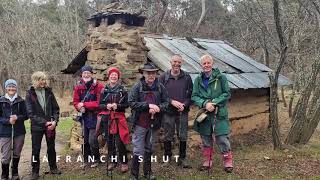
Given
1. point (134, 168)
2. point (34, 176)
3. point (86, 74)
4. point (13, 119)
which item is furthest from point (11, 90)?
point (134, 168)

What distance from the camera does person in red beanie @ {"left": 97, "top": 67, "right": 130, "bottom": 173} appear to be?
253 inches

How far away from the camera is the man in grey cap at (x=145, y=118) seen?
6109mm

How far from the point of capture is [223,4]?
31297 millimetres

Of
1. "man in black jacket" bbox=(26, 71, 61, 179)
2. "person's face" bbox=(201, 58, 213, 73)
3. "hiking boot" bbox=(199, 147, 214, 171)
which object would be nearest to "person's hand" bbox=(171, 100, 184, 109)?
"person's face" bbox=(201, 58, 213, 73)

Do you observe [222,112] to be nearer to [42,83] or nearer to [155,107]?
[155,107]

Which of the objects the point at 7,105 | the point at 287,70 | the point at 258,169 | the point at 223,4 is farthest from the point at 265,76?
the point at 223,4

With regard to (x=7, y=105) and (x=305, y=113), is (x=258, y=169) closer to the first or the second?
(x=305, y=113)

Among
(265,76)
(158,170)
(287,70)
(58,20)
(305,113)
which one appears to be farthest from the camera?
(58,20)

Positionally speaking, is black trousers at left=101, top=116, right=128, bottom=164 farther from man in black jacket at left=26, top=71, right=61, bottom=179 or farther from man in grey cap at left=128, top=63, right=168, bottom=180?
man in black jacket at left=26, top=71, right=61, bottom=179

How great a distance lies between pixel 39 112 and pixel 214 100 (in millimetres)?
2956

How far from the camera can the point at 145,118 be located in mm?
6148

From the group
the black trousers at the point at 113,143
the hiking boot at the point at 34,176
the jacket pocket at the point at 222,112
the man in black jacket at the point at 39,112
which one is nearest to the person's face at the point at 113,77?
the black trousers at the point at 113,143

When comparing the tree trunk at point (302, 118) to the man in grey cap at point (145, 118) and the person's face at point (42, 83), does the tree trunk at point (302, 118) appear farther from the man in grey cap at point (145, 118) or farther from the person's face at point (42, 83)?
the person's face at point (42, 83)

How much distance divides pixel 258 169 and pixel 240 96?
2904 mm
